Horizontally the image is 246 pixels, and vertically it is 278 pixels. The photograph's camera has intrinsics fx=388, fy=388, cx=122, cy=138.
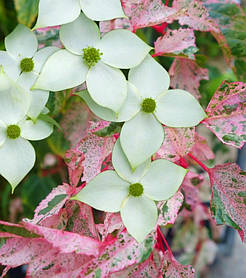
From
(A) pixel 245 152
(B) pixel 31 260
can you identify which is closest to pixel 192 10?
(B) pixel 31 260

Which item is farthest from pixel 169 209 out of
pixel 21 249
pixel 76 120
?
pixel 76 120

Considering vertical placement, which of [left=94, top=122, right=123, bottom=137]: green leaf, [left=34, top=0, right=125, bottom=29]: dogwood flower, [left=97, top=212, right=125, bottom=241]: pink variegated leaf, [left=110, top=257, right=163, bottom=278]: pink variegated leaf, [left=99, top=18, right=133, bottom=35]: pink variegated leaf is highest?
[left=34, top=0, right=125, bottom=29]: dogwood flower

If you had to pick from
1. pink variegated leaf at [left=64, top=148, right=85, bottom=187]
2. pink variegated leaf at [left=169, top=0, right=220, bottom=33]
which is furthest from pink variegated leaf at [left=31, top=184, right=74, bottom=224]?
pink variegated leaf at [left=169, top=0, right=220, bottom=33]

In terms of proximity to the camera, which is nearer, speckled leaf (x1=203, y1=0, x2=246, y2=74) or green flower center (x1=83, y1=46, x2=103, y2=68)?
green flower center (x1=83, y1=46, x2=103, y2=68)

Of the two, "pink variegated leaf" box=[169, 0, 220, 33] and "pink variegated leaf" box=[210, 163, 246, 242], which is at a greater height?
"pink variegated leaf" box=[169, 0, 220, 33]

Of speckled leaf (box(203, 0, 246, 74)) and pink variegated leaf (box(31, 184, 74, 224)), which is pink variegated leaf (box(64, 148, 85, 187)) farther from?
speckled leaf (box(203, 0, 246, 74))

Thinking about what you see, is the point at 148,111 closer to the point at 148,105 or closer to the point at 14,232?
the point at 148,105

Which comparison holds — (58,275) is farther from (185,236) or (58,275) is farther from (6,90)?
(185,236)
